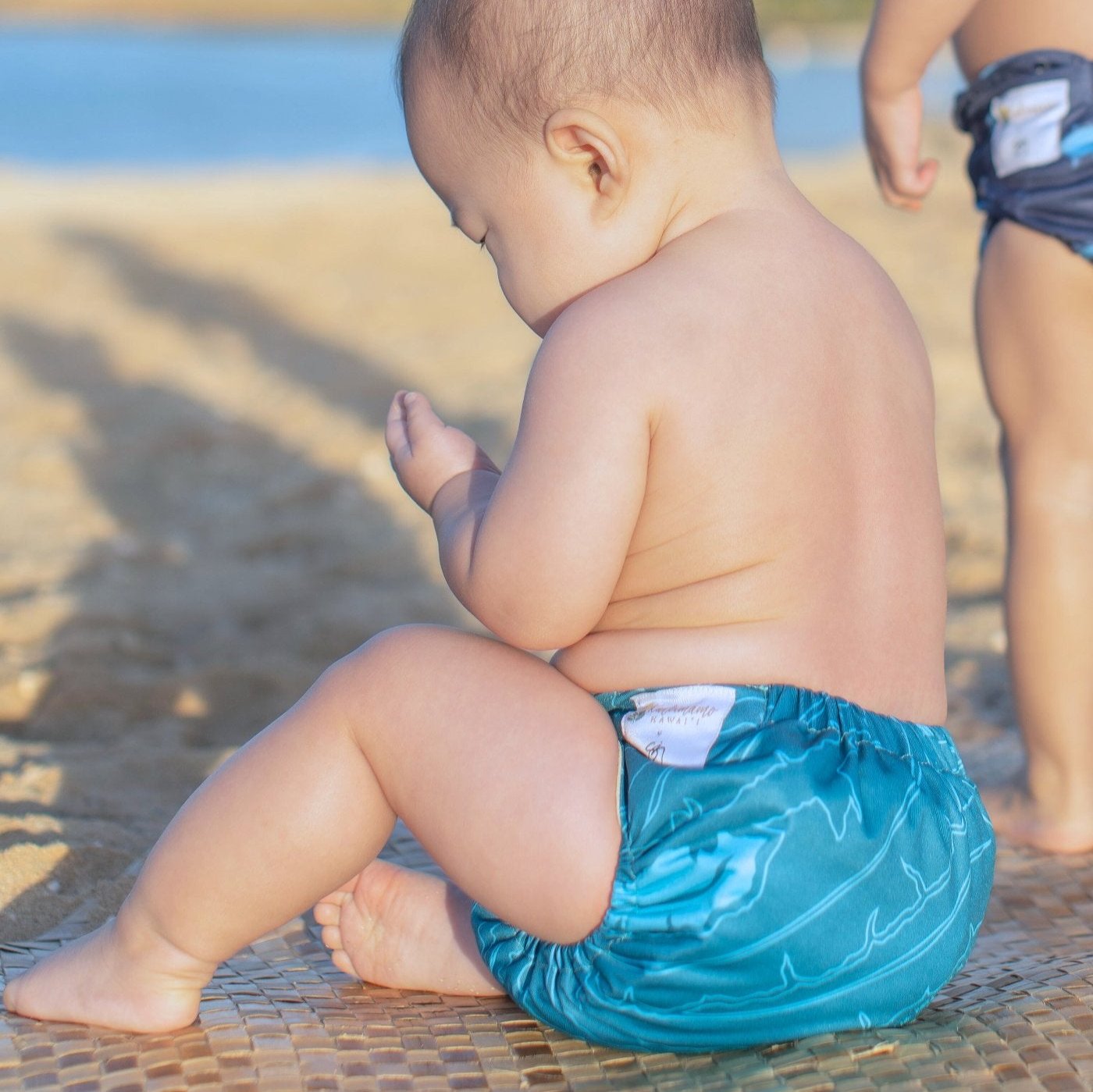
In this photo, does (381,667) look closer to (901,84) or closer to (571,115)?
(571,115)

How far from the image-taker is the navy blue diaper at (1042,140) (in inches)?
75.1

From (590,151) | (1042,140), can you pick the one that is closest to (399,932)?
(590,151)

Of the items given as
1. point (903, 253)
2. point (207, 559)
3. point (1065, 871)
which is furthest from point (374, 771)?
point (903, 253)

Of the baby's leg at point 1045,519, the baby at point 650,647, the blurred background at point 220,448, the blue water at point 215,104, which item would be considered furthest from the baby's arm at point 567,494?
the blue water at point 215,104

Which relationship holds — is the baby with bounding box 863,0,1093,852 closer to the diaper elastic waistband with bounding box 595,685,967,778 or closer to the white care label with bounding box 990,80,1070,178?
the white care label with bounding box 990,80,1070,178

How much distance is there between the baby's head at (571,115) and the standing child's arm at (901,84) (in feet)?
2.09

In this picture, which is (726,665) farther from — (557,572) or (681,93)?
(681,93)

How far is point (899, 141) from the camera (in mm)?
2129

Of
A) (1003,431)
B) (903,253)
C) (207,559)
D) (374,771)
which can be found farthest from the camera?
(903,253)

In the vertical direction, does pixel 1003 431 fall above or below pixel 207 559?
above

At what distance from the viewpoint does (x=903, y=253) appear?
21.9 feet

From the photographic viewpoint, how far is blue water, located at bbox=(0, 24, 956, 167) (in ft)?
41.0

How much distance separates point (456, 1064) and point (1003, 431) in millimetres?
1222

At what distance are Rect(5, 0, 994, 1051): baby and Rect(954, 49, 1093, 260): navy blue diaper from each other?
612 millimetres
